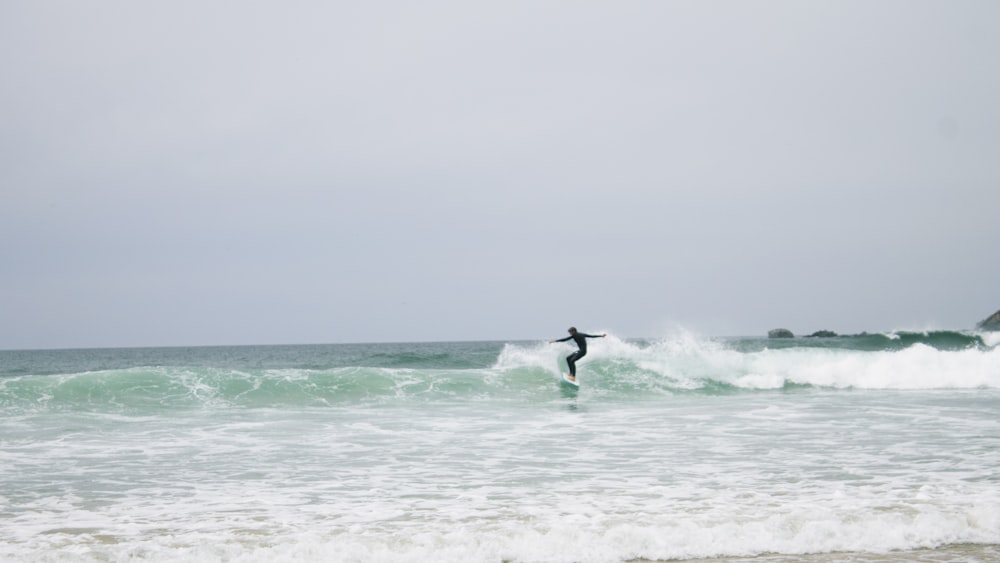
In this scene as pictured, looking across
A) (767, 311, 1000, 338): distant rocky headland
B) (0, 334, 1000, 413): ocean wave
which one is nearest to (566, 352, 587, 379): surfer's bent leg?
(0, 334, 1000, 413): ocean wave

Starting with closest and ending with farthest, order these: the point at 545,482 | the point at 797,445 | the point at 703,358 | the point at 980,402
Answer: the point at 545,482 → the point at 797,445 → the point at 980,402 → the point at 703,358

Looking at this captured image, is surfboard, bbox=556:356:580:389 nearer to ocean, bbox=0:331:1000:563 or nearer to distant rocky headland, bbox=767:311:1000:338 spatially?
ocean, bbox=0:331:1000:563

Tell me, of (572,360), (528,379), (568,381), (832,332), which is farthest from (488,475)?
(832,332)

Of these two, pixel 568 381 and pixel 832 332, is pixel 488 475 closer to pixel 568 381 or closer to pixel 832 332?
pixel 568 381

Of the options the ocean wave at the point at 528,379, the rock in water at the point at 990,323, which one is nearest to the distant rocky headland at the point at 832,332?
the rock in water at the point at 990,323

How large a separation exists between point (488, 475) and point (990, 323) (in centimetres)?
9674

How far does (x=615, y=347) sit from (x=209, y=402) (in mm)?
14386

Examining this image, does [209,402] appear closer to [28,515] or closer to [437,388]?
[437,388]

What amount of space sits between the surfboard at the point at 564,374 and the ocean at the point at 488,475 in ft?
7.58

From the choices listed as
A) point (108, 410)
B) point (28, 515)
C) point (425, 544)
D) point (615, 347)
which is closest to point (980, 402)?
point (615, 347)

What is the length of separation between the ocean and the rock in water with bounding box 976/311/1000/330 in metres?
77.3

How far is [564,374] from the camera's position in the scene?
2308 centimetres

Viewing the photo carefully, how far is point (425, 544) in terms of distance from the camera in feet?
19.5

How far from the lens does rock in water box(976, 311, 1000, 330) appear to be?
85.4 metres
